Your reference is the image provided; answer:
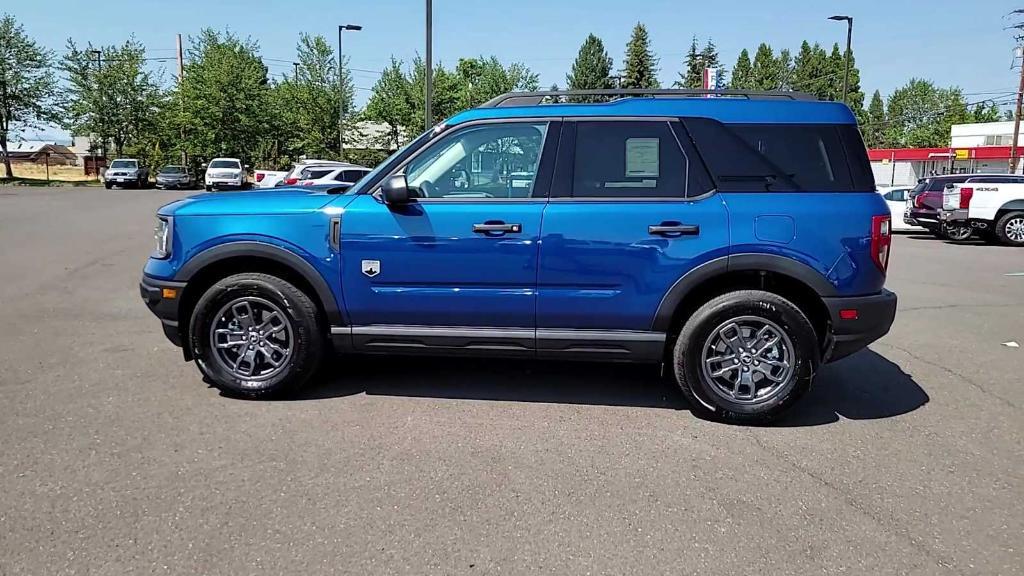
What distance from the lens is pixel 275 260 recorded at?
4.86m

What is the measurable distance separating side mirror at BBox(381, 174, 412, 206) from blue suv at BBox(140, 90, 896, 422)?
0.01 meters

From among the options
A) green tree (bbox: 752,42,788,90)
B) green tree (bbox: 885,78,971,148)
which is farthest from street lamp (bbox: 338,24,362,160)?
green tree (bbox: 885,78,971,148)

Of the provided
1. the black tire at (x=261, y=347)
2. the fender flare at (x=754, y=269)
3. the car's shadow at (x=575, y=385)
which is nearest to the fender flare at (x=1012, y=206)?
the car's shadow at (x=575, y=385)

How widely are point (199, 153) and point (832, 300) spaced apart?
164ft

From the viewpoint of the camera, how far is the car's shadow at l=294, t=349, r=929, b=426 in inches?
199

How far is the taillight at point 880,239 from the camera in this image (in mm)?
4512

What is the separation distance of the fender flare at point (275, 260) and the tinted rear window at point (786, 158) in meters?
2.54

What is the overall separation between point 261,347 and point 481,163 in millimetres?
1900

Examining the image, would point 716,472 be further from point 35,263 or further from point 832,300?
point 35,263

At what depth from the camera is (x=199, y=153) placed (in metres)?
48.6

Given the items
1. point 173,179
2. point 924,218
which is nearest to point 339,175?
point 924,218

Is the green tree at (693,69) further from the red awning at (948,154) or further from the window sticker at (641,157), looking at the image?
the window sticker at (641,157)

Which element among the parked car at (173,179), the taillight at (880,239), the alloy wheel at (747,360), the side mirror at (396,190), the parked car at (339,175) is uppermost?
the parked car at (173,179)

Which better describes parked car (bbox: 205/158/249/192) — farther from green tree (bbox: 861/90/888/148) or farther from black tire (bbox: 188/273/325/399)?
green tree (bbox: 861/90/888/148)
